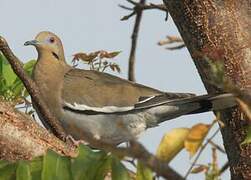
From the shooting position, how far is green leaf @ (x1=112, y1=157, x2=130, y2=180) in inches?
62.6

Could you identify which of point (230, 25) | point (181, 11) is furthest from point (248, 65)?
point (181, 11)

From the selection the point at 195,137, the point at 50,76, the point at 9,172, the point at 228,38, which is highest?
the point at 228,38

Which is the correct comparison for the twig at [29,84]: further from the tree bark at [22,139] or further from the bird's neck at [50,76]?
the bird's neck at [50,76]

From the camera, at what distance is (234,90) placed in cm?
86

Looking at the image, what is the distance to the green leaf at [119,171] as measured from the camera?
1.59 metres

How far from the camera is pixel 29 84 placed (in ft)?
7.38

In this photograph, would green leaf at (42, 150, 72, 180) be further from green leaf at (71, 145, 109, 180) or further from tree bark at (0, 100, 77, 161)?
tree bark at (0, 100, 77, 161)

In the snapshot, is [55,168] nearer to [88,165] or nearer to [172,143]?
[88,165]

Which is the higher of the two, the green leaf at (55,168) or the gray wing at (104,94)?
the green leaf at (55,168)

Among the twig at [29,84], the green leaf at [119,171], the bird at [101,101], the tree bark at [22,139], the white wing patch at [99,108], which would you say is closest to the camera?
the green leaf at [119,171]

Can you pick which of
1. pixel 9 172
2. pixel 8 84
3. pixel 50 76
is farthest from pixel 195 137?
pixel 50 76

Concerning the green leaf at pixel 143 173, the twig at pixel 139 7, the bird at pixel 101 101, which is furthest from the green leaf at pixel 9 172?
the bird at pixel 101 101

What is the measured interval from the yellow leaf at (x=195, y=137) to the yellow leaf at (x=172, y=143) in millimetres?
18

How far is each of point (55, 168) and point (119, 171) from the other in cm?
16
